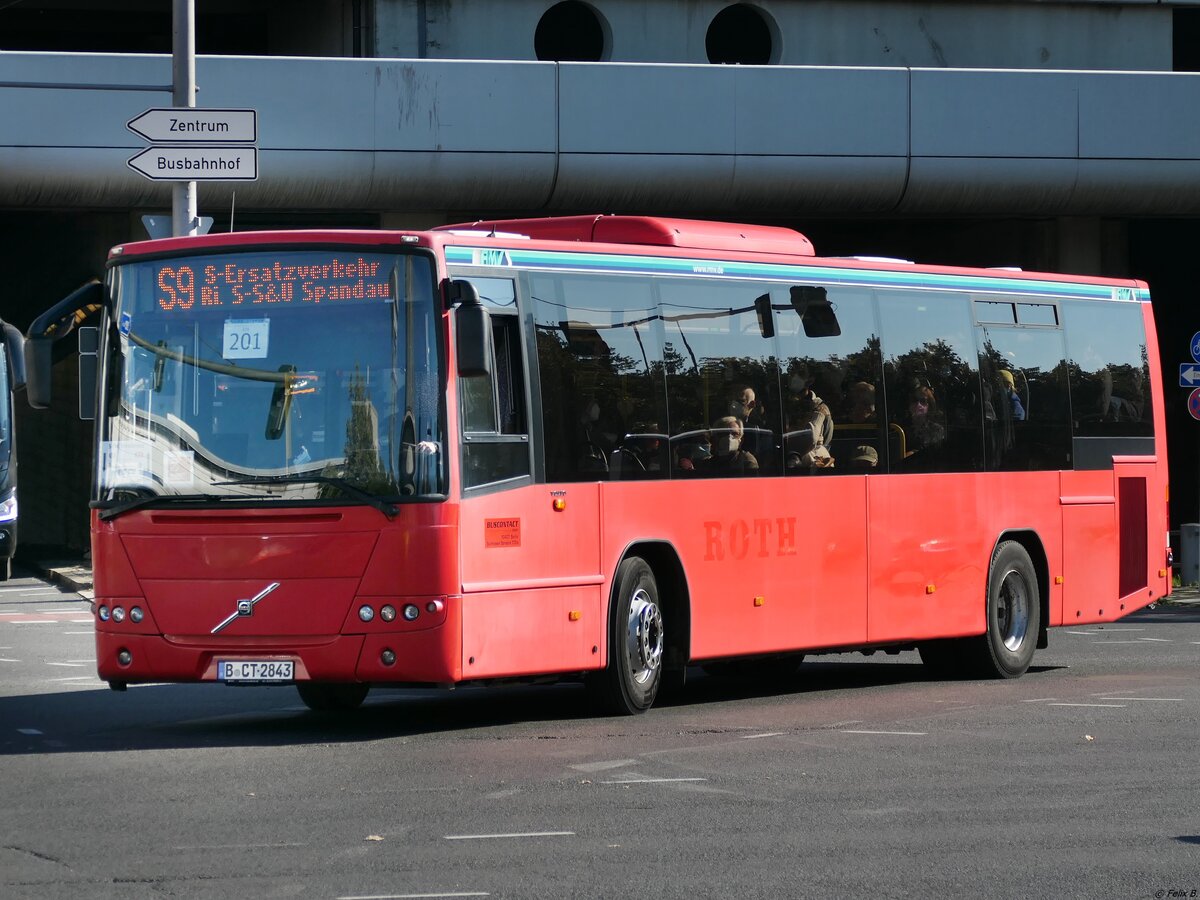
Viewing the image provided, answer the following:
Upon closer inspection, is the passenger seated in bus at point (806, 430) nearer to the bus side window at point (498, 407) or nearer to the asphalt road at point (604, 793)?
the asphalt road at point (604, 793)

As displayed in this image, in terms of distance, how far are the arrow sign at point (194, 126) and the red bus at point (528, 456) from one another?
15.6 ft

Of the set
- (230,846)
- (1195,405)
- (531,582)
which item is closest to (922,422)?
(531,582)

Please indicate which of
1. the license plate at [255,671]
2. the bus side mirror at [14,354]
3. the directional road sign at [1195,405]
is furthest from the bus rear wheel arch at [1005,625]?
the bus side mirror at [14,354]

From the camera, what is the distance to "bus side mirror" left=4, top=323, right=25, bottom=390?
2481 centimetres

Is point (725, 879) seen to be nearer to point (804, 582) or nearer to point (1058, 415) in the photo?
point (804, 582)

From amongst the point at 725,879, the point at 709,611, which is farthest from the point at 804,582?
the point at 725,879

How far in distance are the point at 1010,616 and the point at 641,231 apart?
4.71 meters

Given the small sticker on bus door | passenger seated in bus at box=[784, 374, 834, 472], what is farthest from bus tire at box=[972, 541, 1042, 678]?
the small sticker on bus door

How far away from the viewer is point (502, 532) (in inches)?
461

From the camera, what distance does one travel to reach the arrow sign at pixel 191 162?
17.6 m

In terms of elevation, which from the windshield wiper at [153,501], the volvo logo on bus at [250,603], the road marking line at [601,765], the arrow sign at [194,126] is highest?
the arrow sign at [194,126]

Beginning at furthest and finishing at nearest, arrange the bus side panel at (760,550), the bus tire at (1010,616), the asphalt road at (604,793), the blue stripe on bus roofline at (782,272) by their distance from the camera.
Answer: the bus tire at (1010,616), the bus side panel at (760,550), the blue stripe on bus roofline at (782,272), the asphalt road at (604,793)

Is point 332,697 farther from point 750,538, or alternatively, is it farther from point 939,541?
point 939,541

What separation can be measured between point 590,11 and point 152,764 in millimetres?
20611
